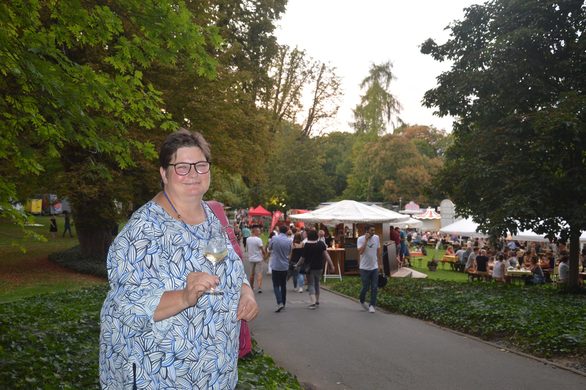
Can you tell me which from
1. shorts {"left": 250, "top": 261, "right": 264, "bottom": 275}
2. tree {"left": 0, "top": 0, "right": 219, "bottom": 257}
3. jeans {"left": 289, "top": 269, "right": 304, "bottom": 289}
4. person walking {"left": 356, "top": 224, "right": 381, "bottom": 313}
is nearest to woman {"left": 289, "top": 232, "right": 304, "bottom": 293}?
jeans {"left": 289, "top": 269, "right": 304, "bottom": 289}

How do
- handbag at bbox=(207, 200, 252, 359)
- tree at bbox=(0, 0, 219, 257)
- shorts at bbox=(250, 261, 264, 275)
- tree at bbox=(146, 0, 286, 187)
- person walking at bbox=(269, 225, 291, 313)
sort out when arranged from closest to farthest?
handbag at bbox=(207, 200, 252, 359)
tree at bbox=(0, 0, 219, 257)
person walking at bbox=(269, 225, 291, 313)
shorts at bbox=(250, 261, 264, 275)
tree at bbox=(146, 0, 286, 187)

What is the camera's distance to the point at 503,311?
12.3 m

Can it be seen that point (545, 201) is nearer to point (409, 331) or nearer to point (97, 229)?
point (409, 331)

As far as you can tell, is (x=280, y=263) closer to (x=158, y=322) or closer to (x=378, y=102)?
(x=158, y=322)

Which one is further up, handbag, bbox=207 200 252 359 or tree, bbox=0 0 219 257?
tree, bbox=0 0 219 257

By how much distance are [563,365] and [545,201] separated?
28.9ft

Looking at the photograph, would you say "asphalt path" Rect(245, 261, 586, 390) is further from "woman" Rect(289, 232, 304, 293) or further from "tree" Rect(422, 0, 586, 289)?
"tree" Rect(422, 0, 586, 289)

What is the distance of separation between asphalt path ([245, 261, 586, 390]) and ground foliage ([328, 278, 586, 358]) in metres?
0.53

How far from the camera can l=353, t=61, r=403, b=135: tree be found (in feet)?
194

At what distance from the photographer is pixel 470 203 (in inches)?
754

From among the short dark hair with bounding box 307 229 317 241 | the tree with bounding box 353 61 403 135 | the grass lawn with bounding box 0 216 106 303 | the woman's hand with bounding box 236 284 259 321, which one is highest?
the tree with bounding box 353 61 403 135

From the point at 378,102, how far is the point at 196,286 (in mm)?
59065

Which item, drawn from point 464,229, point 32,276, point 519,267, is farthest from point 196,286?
point 464,229

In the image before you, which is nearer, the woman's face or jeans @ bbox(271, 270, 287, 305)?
the woman's face
